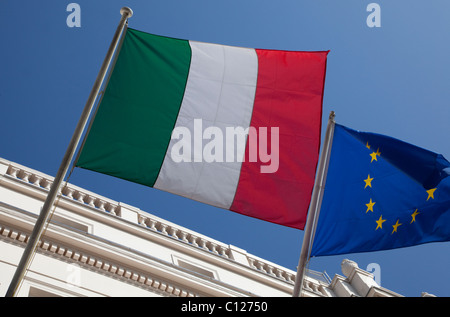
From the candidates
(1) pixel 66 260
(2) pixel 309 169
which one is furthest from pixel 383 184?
(1) pixel 66 260

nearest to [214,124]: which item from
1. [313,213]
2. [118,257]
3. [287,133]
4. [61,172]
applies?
[287,133]

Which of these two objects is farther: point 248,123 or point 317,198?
point 248,123

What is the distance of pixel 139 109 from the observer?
372 inches

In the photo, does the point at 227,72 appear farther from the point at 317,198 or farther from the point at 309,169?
the point at 317,198

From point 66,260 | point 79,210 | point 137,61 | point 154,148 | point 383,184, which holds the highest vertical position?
point 137,61

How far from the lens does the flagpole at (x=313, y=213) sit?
8078 millimetres

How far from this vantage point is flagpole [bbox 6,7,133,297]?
22.3ft

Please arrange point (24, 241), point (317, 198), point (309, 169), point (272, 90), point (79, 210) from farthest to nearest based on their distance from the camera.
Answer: point (79, 210) → point (24, 241) → point (272, 90) → point (309, 169) → point (317, 198)

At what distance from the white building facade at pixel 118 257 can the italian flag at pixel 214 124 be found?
9.76 feet

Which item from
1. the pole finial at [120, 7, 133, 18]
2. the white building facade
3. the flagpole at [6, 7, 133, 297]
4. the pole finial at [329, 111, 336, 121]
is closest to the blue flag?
the pole finial at [329, 111, 336, 121]

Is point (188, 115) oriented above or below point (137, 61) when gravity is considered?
below

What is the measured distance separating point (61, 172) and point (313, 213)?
12.7 feet

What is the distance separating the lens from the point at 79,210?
13406 millimetres

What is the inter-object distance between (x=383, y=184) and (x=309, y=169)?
141 cm
